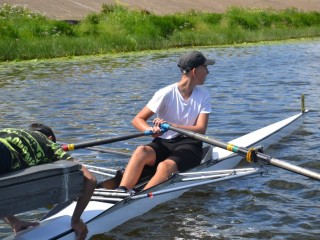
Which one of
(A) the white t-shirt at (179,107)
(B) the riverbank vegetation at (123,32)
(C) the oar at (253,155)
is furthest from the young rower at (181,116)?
(B) the riverbank vegetation at (123,32)

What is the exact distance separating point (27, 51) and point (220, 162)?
703 inches

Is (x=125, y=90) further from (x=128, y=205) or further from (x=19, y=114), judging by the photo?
(x=128, y=205)

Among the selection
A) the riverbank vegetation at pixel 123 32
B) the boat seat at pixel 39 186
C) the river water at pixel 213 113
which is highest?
the riverbank vegetation at pixel 123 32

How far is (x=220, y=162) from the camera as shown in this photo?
8.50m

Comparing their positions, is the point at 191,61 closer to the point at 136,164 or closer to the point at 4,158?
the point at 136,164

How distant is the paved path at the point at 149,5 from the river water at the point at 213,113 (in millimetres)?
13482

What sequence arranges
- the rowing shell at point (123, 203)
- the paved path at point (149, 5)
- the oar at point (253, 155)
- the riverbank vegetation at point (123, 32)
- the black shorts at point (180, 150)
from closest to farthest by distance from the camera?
the rowing shell at point (123, 203) < the oar at point (253, 155) < the black shorts at point (180, 150) < the riverbank vegetation at point (123, 32) < the paved path at point (149, 5)

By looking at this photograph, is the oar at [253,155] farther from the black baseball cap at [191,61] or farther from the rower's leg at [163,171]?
the black baseball cap at [191,61]

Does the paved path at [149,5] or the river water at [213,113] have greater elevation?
the paved path at [149,5]

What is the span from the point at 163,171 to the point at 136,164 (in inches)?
11.4

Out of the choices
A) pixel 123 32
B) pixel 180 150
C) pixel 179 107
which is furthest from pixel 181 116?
pixel 123 32

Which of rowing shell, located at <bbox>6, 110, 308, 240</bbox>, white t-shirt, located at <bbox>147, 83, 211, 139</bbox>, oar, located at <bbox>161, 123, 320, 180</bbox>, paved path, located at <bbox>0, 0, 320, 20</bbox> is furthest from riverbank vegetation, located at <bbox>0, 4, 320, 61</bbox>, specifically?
oar, located at <bbox>161, 123, 320, 180</bbox>

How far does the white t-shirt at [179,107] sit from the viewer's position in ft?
25.5

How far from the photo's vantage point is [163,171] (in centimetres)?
729
